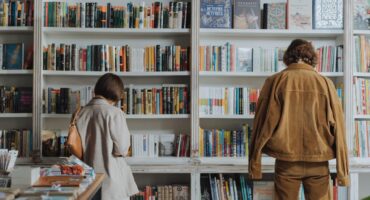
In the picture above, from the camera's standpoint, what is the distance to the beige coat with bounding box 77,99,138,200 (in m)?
3.22

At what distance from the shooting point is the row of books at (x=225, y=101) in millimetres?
4227

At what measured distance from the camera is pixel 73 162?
278 centimetres

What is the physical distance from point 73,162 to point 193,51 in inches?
67.4

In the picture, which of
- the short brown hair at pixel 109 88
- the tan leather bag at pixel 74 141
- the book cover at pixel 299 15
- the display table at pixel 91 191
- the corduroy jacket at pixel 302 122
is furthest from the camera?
the book cover at pixel 299 15

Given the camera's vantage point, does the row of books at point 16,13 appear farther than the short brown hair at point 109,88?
Yes

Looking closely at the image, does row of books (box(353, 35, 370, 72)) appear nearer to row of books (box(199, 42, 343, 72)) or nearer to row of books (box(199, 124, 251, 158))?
row of books (box(199, 42, 343, 72))

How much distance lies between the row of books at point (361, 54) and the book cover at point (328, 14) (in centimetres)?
21

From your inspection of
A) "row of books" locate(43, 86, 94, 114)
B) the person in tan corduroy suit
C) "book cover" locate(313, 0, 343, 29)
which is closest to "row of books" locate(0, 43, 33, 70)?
"row of books" locate(43, 86, 94, 114)

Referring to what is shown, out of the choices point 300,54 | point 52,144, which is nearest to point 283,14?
point 300,54

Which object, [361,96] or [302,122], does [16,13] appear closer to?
[302,122]

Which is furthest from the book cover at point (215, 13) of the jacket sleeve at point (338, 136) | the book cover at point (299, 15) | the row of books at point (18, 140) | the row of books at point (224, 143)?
the row of books at point (18, 140)

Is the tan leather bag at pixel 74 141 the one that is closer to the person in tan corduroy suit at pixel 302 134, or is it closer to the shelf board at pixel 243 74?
the person in tan corduroy suit at pixel 302 134

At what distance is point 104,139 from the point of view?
10.6 ft

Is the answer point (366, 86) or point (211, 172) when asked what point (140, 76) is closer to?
point (211, 172)
